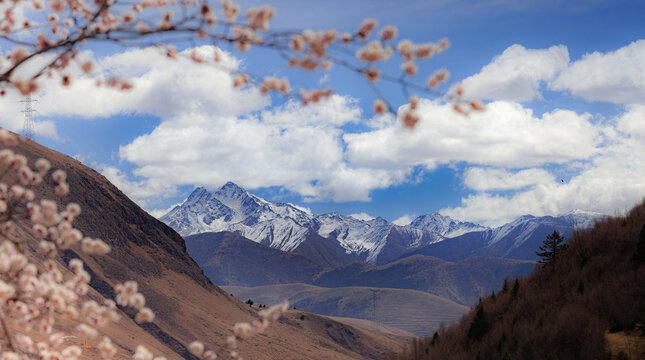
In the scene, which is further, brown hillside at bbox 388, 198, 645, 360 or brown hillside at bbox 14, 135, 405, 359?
brown hillside at bbox 14, 135, 405, 359

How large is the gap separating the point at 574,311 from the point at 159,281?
221ft

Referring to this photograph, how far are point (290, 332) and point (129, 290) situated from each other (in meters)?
88.3

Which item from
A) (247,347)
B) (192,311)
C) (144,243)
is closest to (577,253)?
(247,347)

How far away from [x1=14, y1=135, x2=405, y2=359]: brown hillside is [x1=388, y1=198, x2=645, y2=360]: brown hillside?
130 ft

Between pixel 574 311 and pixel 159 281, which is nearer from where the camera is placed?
pixel 574 311

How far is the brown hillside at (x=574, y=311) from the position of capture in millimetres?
11721

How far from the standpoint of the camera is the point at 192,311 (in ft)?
226

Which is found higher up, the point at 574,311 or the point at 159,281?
the point at 574,311

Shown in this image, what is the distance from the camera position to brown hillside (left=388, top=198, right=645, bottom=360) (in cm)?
1172

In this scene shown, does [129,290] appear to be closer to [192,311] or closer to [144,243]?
[192,311]

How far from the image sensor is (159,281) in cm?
7156

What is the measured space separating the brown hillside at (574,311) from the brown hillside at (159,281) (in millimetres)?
39705

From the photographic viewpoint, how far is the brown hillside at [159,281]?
196ft

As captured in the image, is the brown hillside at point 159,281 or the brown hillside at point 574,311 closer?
the brown hillside at point 574,311
